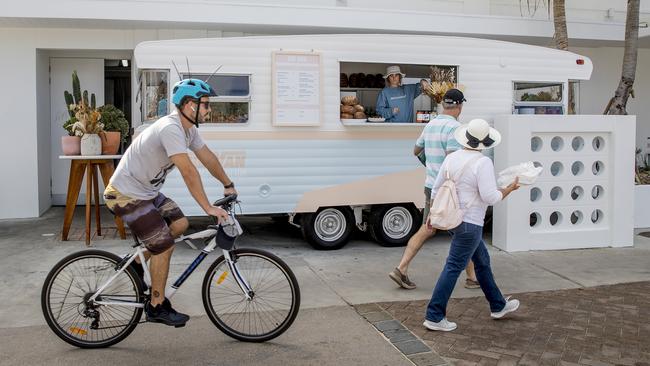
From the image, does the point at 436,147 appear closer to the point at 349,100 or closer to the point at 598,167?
the point at 349,100

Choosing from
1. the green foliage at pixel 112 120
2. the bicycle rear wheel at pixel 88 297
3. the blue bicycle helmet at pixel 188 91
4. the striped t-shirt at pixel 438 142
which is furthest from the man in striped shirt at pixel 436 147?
the green foliage at pixel 112 120

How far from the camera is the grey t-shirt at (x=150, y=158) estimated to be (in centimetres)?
439

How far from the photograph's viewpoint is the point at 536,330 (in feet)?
17.1

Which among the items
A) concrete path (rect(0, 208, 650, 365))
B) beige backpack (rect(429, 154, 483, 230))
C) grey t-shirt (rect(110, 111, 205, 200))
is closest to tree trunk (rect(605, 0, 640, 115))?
concrete path (rect(0, 208, 650, 365))

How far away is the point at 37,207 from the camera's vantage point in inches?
408

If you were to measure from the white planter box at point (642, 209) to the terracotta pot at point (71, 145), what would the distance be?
778 cm

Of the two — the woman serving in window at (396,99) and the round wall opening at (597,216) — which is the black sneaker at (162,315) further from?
the round wall opening at (597,216)

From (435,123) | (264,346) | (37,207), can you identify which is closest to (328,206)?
(435,123)

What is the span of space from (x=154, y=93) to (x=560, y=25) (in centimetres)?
642

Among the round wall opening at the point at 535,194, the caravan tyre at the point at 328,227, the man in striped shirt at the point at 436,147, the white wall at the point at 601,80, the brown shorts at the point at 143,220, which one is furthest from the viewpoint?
the white wall at the point at 601,80

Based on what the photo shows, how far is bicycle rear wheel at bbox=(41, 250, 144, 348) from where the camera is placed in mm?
4590

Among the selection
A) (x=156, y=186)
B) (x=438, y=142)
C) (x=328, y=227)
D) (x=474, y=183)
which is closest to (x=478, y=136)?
(x=474, y=183)

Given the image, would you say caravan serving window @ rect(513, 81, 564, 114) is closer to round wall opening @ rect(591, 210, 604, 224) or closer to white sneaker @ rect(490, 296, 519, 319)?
round wall opening @ rect(591, 210, 604, 224)

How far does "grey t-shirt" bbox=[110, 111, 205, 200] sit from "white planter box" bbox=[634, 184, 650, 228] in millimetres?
7703
